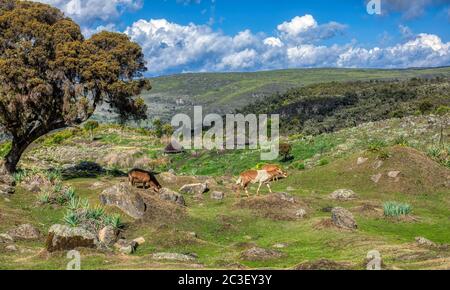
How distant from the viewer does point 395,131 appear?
5947 centimetres

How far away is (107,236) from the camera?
2195cm

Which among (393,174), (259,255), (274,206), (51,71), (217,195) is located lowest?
(217,195)

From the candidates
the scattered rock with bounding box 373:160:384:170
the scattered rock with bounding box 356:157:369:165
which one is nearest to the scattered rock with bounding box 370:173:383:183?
the scattered rock with bounding box 373:160:384:170

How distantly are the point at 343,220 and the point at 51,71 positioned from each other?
22536 mm

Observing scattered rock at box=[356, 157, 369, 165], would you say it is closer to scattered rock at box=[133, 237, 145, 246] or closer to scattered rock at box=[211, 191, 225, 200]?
scattered rock at box=[211, 191, 225, 200]

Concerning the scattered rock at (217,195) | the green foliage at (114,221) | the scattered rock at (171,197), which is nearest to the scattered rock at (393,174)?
the scattered rock at (217,195)

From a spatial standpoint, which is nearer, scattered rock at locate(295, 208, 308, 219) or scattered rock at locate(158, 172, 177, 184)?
scattered rock at locate(295, 208, 308, 219)

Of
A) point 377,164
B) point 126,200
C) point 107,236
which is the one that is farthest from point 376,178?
point 107,236

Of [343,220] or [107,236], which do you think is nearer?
[107,236]

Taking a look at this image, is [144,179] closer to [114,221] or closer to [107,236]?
[114,221]

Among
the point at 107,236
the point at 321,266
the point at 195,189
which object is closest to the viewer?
the point at 321,266

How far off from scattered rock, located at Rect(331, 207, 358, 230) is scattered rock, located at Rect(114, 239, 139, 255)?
9637 millimetres

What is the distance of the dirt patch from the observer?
28.9m
